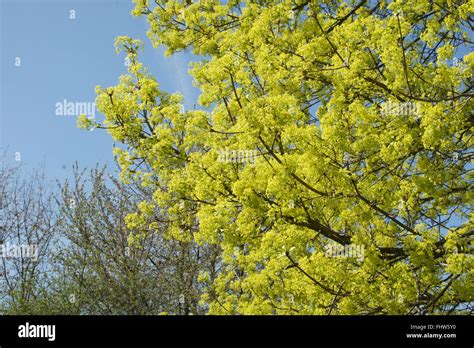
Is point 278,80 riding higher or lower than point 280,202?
higher

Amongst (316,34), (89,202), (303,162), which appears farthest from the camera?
(89,202)

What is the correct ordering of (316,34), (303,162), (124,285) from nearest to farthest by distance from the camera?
(303,162) → (316,34) → (124,285)

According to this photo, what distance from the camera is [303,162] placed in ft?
21.2

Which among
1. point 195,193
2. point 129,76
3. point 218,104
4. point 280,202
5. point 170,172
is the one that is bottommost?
point 280,202

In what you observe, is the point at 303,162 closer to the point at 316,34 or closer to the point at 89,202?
the point at 316,34

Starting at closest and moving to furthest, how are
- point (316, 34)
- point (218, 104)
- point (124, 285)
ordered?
1. point (218, 104)
2. point (316, 34)
3. point (124, 285)

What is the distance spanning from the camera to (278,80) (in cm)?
831

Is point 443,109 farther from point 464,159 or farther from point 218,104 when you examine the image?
point 218,104

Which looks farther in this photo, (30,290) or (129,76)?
(30,290)

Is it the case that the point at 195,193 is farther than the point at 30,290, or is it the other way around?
the point at 30,290

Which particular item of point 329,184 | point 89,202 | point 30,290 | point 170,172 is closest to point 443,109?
point 329,184

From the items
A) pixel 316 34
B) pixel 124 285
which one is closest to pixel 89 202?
pixel 124 285

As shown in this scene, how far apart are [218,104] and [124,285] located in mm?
8036

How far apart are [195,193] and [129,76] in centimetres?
215
